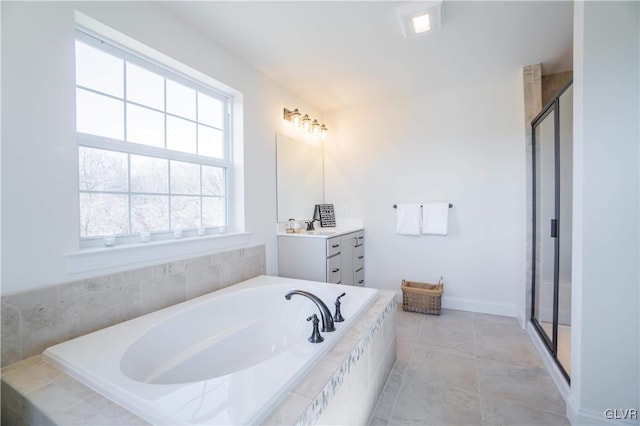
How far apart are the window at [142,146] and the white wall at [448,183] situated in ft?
5.77

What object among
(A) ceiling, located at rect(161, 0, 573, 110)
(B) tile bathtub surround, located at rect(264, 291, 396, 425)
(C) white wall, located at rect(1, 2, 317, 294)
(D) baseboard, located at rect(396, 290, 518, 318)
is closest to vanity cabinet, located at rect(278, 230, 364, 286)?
(B) tile bathtub surround, located at rect(264, 291, 396, 425)

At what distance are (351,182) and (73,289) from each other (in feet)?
9.33

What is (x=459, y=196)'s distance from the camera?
308 cm

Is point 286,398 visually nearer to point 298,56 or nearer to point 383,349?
point 383,349

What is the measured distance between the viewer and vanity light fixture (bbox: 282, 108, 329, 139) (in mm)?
3026

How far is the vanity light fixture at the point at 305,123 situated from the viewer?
3.03 metres

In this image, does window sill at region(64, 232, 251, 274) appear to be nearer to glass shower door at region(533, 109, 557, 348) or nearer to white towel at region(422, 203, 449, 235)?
white towel at region(422, 203, 449, 235)

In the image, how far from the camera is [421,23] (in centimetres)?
190

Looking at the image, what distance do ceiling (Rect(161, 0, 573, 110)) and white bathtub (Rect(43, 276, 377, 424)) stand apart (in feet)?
6.09

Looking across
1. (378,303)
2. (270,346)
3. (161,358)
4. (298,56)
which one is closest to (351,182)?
(298,56)

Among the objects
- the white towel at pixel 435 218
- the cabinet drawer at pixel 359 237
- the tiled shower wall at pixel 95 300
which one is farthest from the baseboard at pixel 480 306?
the tiled shower wall at pixel 95 300

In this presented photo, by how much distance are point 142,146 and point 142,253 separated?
66cm

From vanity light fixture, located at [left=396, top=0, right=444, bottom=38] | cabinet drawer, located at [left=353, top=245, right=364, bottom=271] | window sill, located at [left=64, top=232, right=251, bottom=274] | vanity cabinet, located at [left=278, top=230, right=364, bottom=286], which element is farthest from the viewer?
cabinet drawer, located at [left=353, top=245, right=364, bottom=271]

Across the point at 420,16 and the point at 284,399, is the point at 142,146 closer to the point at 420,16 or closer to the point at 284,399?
the point at 284,399
